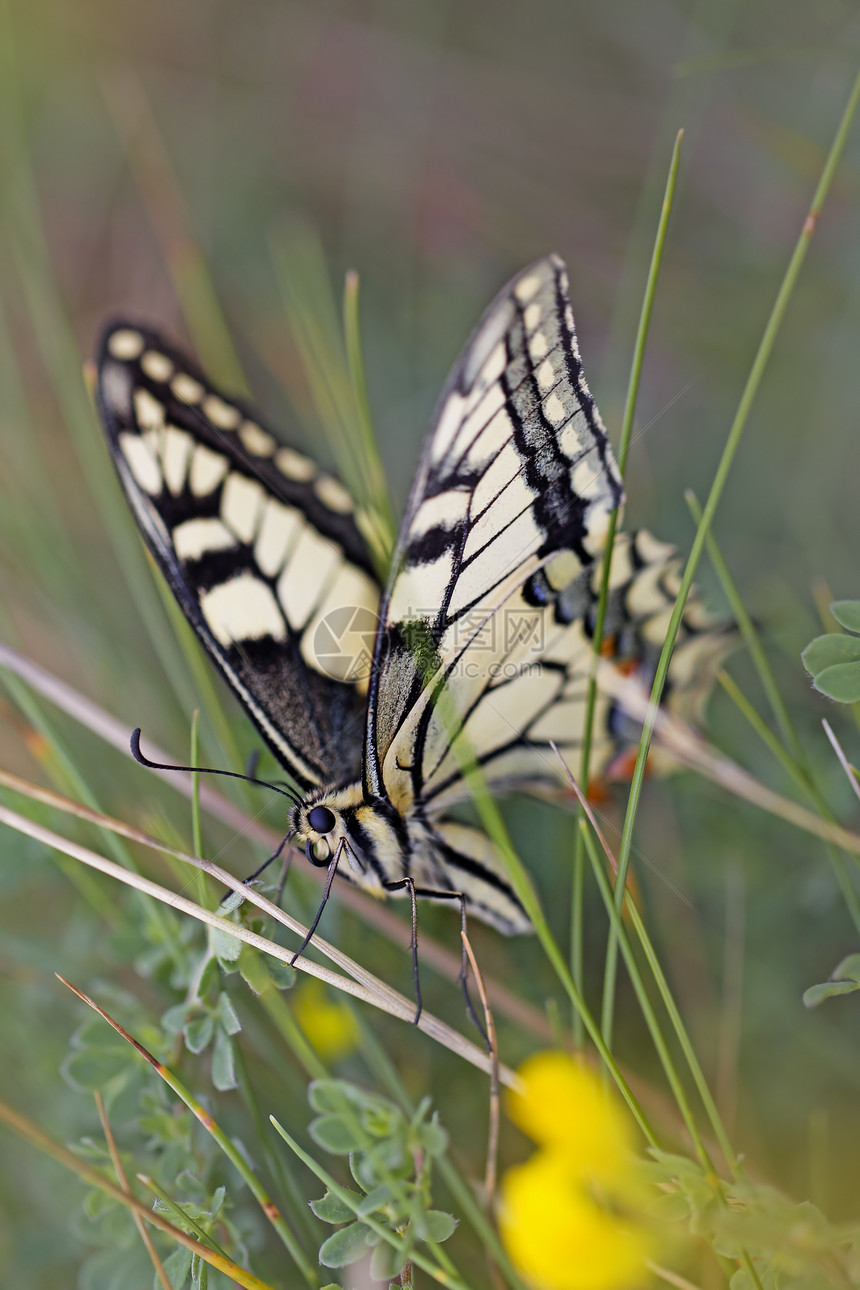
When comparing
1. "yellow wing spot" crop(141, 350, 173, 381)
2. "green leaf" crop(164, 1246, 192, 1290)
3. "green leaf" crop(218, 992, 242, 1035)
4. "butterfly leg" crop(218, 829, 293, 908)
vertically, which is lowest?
"green leaf" crop(164, 1246, 192, 1290)

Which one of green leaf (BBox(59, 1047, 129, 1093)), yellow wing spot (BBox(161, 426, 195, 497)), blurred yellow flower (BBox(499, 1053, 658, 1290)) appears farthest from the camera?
yellow wing spot (BBox(161, 426, 195, 497))

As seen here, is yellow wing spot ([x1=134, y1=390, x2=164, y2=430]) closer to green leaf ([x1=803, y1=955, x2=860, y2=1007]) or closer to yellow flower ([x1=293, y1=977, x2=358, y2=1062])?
yellow flower ([x1=293, y1=977, x2=358, y2=1062])

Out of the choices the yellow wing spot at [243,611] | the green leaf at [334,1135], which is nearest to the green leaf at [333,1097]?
the green leaf at [334,1135]

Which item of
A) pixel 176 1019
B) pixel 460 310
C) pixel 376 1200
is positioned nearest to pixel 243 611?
pixel 176 1019

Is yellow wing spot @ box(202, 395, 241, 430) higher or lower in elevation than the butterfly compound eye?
higher

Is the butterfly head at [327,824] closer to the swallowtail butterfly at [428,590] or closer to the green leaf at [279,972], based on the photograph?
the swallowtail butterfly at [428,590]

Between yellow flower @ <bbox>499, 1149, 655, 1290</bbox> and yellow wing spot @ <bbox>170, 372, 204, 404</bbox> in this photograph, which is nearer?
yellow flower @ <bbox>499, 1149, 655, 1290</bbox>

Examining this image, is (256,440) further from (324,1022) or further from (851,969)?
(851,969)

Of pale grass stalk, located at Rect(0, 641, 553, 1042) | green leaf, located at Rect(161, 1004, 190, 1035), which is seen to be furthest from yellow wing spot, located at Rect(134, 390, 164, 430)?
green leaf, located at Rect(161, 1004, 190, 1035)
